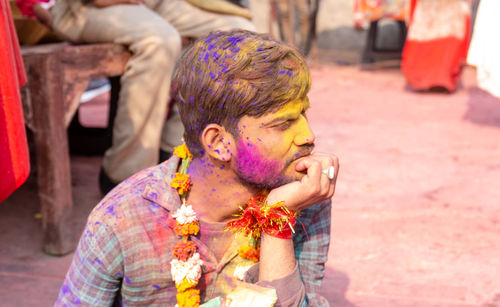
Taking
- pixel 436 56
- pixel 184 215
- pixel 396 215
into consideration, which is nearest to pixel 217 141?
pixel 184 215

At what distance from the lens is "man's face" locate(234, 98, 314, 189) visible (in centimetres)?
165

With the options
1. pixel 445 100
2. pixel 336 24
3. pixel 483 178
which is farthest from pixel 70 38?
pixel 336 24

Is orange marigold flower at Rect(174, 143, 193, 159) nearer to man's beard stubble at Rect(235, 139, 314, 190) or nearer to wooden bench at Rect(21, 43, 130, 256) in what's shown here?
man's beard stubble at Rect(235, 139, 314, 190)

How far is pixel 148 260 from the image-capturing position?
1.70m

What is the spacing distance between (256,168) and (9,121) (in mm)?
989

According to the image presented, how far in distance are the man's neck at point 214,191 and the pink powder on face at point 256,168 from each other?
5 centimetres

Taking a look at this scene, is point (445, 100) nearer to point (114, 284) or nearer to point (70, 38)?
point (70, 38)

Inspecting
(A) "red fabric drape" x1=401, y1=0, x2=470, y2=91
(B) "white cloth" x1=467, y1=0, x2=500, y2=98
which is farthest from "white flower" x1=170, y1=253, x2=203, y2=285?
(A) "red fabric drape" x1=401, y1=0, x2=470, y2=91

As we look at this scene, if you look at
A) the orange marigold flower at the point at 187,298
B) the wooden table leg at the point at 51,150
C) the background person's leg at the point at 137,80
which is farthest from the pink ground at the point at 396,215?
the orange marigold flower at the point at 187,298

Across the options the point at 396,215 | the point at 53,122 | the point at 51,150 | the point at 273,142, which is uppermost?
the point at 273,142

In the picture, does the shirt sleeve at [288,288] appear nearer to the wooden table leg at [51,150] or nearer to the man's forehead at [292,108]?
the man's forehead at [292,108]

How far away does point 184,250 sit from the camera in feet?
5.57

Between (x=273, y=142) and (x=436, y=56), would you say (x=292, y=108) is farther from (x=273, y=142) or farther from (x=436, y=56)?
(x=436, y=56)

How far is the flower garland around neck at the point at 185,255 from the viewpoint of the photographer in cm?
169
